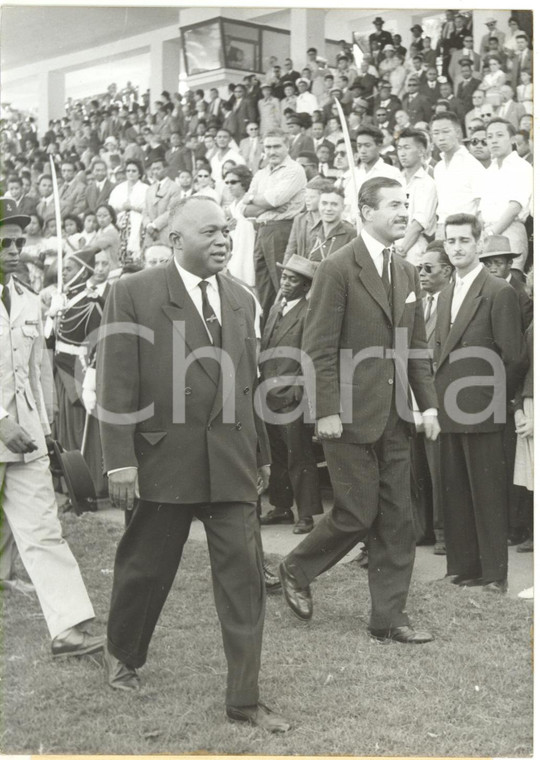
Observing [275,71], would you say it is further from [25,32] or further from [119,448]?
[119,448]

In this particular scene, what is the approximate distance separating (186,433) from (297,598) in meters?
1.41

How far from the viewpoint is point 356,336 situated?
Result: 486cm

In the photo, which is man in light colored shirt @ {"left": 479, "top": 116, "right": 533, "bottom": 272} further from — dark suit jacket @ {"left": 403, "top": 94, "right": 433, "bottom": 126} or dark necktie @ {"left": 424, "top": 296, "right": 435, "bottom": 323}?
dark suit jacket @ {"left": 403, "top": 94, "right": 433, "bottom": 126}

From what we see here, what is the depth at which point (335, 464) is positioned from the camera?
190 inches

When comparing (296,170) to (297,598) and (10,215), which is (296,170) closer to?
(10,215)

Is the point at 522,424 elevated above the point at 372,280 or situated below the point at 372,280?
below

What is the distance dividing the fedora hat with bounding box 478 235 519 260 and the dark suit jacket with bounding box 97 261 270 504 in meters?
→ 2.60

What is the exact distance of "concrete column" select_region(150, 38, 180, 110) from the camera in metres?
6.64

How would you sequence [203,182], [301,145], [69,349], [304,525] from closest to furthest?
[304,525], [69,349], [301,145], [203,182]

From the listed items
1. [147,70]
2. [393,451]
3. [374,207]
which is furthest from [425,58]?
[393,451]

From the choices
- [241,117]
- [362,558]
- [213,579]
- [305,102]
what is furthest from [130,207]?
[213,579]

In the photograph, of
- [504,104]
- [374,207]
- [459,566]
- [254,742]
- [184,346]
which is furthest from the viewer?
[504,104]

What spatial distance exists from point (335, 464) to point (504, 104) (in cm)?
465

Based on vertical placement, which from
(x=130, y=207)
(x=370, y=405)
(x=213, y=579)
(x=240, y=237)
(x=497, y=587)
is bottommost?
(x=497, y=587)
